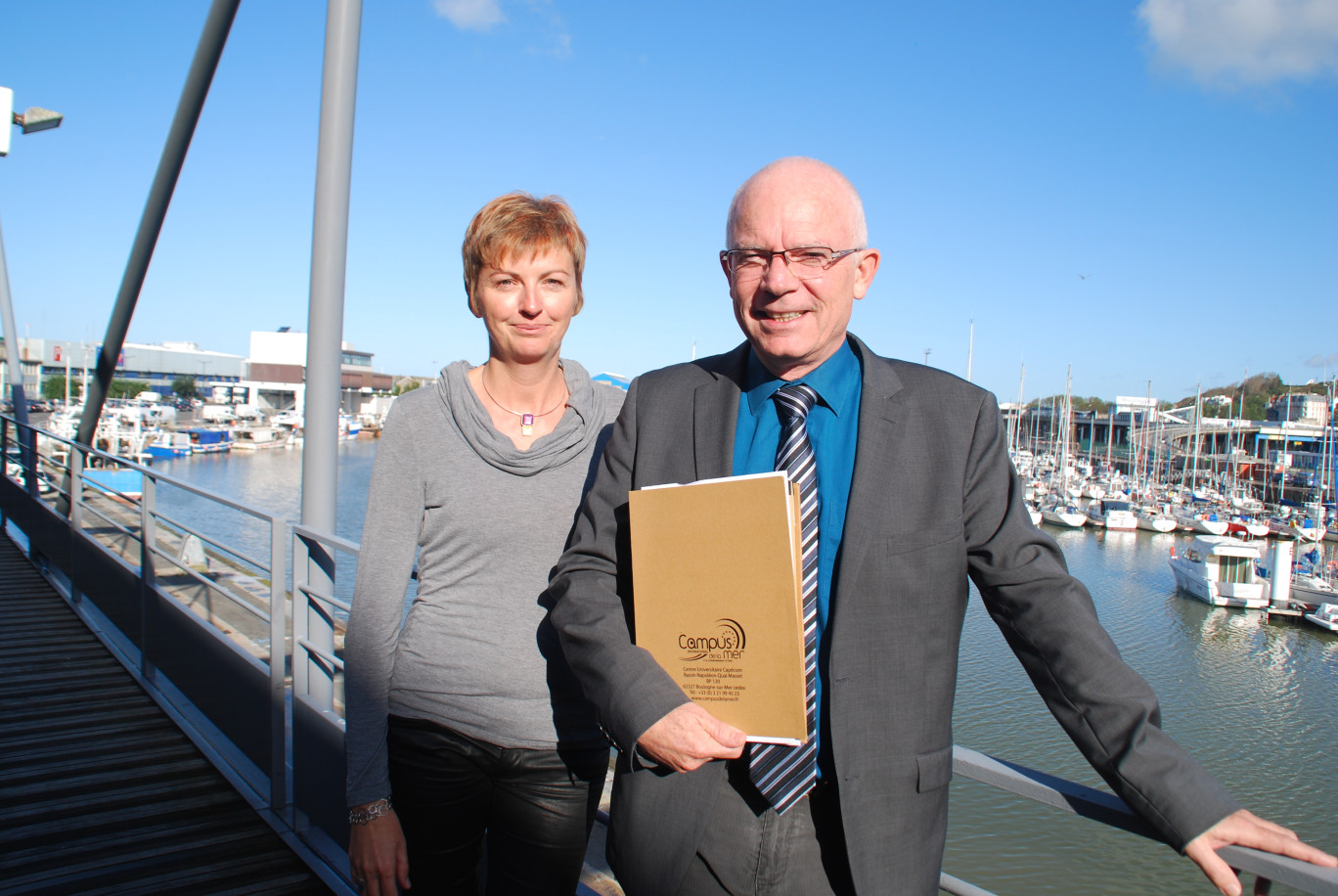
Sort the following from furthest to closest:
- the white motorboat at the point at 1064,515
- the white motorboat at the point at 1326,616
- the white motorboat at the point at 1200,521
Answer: the white motorboat at the point at 1064,515 < the white motorboat at the point at 1200,521 < the white motorboat at the point at 1326,616

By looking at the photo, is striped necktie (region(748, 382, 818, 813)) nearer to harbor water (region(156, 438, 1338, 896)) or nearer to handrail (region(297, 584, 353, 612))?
handrail (region(297, 584, 353, 612))

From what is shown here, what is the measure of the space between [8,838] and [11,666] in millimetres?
1840

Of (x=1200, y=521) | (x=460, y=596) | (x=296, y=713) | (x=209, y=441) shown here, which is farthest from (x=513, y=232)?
(x=209, y=441)

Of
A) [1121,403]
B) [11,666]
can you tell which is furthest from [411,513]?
[1121,403]

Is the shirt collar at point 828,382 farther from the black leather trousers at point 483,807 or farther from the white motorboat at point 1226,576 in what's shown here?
the white motorboat at point 1226,576

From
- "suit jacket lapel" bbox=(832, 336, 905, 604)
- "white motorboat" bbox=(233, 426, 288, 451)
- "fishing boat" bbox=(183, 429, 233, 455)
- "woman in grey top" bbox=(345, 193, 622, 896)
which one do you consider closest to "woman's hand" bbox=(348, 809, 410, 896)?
"woman in grey top" bbox=(345, 193, 622, 896)

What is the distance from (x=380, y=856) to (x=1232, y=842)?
4.16 feet

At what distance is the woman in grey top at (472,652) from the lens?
1410 millimetres

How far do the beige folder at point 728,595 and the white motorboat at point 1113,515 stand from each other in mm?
39860

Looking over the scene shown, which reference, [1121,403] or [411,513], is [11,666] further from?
[1121,403]

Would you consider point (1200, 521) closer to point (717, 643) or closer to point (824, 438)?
point (824, 438)

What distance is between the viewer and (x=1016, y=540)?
1.08 meters

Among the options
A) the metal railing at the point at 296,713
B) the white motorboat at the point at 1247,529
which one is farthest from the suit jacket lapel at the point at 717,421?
the white motorboat at the point at 1247,529

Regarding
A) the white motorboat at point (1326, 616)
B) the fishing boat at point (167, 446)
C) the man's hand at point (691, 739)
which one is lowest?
the white motorboat at point (1326, 616)
